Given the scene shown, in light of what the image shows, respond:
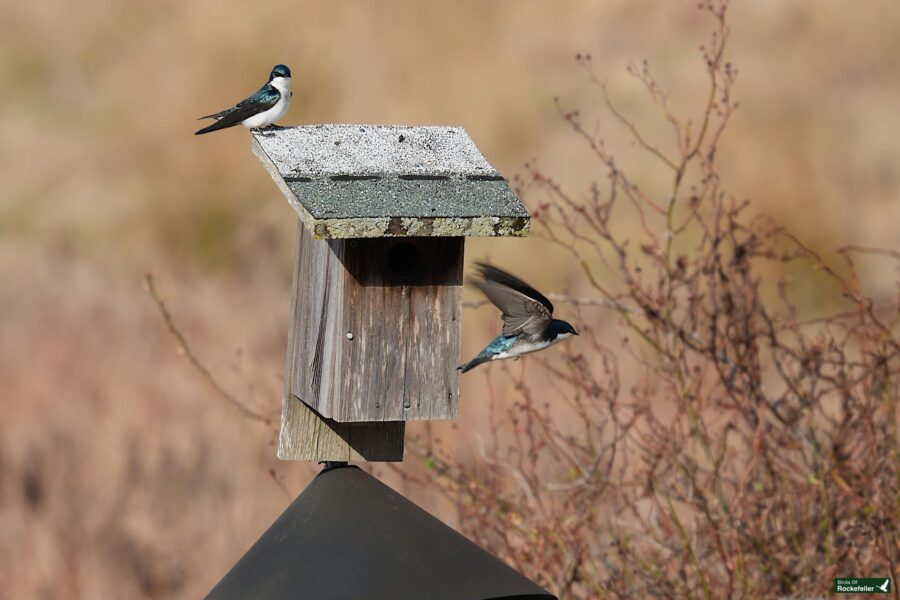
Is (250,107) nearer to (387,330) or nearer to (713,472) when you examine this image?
(387,330)

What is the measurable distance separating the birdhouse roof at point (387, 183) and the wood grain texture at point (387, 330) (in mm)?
167

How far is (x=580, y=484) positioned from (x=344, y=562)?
2372 mm

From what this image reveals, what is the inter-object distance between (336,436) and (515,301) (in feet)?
1.90

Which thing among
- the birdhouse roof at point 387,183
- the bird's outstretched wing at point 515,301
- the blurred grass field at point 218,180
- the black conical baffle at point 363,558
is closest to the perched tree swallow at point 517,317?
the bird's outstretched wing at point 515,301

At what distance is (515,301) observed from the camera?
3684 mm

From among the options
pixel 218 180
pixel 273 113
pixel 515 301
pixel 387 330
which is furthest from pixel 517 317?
pixel 218 180

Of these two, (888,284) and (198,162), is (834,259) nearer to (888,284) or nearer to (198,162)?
(888,284)

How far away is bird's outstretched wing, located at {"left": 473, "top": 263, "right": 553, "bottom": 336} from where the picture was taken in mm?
3584

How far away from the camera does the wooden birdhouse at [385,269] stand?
3.28 metres

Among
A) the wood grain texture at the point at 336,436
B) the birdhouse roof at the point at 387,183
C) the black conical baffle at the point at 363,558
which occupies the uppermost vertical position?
the birdhouse roof at the point at 387,183

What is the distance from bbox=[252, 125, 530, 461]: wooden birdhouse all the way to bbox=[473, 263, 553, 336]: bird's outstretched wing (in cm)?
15

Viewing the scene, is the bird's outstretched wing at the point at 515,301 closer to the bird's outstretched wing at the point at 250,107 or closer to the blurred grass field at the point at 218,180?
the bird's outstretched wing at the point at 250,107

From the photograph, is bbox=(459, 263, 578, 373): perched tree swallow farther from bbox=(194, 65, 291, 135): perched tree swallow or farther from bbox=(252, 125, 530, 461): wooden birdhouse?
bbox=(194, 65, 291, 135): perched tree swallow

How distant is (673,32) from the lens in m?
17.4
